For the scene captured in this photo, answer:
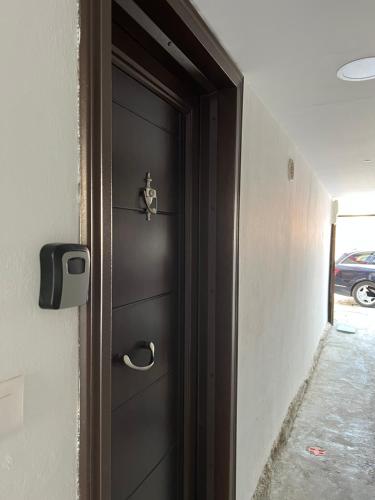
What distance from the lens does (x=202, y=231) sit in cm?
142

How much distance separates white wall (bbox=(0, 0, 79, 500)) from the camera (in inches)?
21.2

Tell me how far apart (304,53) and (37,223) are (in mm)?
1155

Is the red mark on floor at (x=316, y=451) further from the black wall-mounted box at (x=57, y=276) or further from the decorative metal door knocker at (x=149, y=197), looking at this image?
the black wall-mounted box at (x=57, y=276)

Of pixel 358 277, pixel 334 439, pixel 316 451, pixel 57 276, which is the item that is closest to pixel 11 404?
pixel 57 276

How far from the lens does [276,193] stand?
81.0 inches

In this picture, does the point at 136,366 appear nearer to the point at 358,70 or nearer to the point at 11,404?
the point at 11,404

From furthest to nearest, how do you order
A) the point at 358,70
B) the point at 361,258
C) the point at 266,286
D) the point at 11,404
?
1. the point at 361,258
2. the point at 266,286
3. the point at 358,70
4. the point at 11,404

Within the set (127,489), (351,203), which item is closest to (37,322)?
(127,489)

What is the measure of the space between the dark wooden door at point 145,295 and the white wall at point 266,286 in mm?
336

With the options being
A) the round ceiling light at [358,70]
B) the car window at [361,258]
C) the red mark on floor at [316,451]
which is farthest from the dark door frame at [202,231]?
the car window at [361,258]

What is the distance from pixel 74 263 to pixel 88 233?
0.08 m

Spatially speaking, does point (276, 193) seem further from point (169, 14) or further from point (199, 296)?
point (169, 14)

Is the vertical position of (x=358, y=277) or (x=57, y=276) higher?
(x=57, y=276)

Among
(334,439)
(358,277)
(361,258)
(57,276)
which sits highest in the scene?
(57,276)
